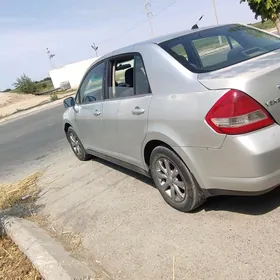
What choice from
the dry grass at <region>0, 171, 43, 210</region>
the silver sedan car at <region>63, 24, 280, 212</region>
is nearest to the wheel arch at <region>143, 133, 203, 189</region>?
the silver sedan car at <region>63, 24, 280, 212</region>

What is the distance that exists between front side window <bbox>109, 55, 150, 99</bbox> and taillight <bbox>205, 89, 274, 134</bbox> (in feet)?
3.46

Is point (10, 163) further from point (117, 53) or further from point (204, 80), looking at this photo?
point (204, 80)

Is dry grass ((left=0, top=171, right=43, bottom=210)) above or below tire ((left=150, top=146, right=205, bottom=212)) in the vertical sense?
below

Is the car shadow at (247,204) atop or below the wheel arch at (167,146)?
below

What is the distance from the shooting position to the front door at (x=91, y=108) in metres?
4.87

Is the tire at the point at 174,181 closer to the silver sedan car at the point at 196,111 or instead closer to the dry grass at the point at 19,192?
the silver sedan car at the point at 196,111

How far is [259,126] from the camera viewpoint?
2.86 meters

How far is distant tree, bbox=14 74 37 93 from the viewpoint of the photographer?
152 ft

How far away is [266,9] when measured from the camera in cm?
1961

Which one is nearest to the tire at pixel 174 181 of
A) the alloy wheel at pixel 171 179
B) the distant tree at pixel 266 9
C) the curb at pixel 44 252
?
the alloy wheel at pixel 171 179

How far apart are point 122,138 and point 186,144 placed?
125cm

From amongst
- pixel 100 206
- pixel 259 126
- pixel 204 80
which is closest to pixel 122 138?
pixel 100 206

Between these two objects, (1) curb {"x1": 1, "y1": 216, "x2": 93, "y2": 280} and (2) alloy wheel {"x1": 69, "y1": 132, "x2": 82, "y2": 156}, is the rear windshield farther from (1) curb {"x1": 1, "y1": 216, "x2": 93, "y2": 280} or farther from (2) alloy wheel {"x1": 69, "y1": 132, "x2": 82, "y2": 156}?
(2) alloy wheel {"x1": 69, "y1": 132, "x2": 82, "y2": 156}

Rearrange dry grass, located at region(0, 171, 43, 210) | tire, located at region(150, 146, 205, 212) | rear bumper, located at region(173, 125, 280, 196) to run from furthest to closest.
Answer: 1. dry grass, located at region(0, 171, 43, 210)
2. tire, located at region(150, 146, 205, 212)
3. rear bumper, located at region(173, 125, 280, 196)
